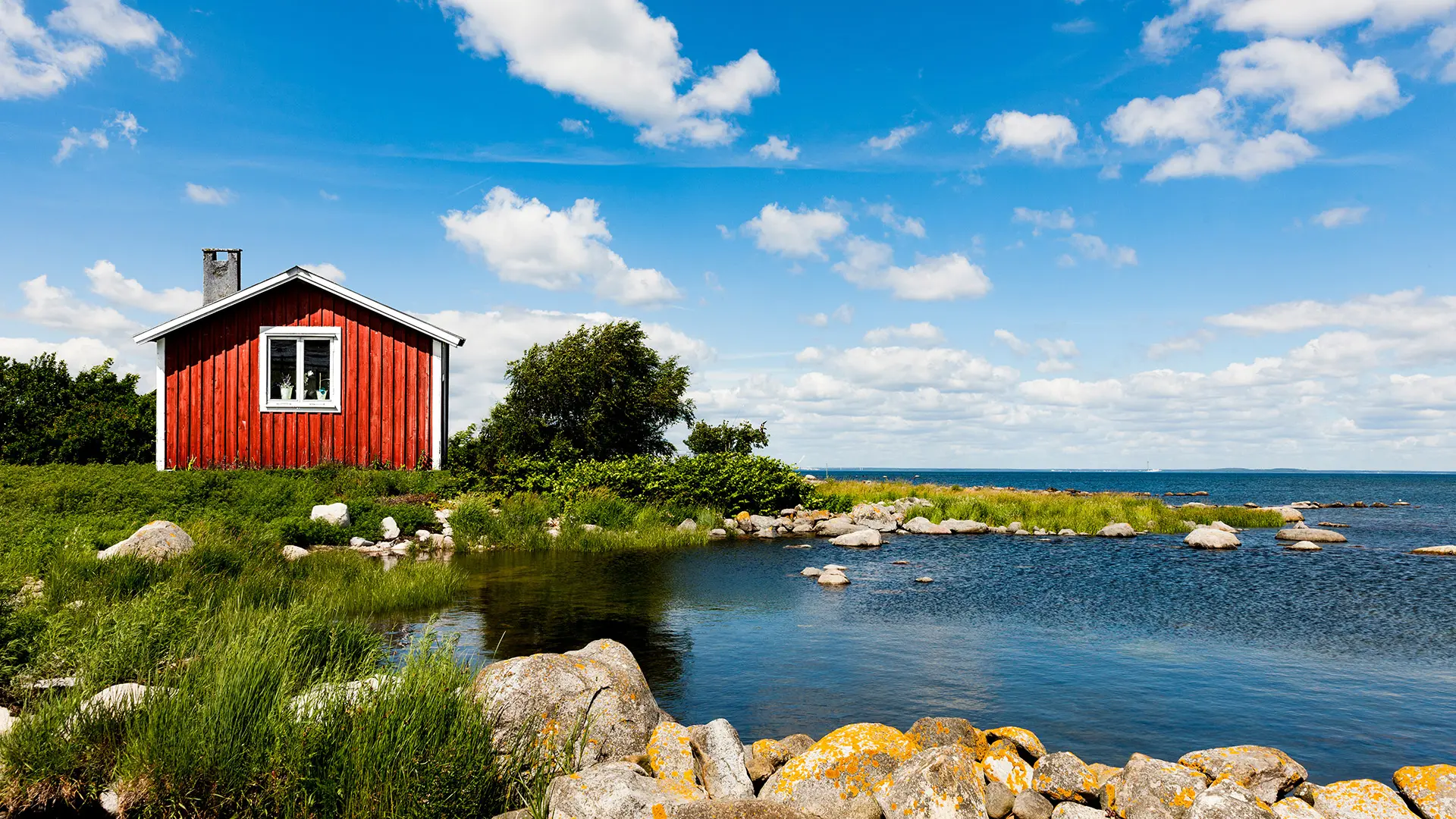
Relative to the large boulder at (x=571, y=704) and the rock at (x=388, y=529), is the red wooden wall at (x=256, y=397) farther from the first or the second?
the large boulder at (x=571, y=704)

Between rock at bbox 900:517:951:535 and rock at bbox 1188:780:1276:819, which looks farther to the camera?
rock at bbox 900:517:951:535

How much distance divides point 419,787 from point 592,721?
1707 millimetres

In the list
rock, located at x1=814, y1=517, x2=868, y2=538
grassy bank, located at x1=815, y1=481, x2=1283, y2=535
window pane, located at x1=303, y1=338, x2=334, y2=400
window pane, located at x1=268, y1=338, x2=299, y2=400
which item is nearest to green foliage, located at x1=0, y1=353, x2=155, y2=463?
window pane, located at x1=268, y1=338, x2=299, y2=400

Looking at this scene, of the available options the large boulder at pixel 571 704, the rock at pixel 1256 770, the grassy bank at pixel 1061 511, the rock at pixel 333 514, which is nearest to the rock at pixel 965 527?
the grassy bank at pixel 1061 511

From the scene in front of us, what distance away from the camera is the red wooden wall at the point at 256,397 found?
82.8 feet

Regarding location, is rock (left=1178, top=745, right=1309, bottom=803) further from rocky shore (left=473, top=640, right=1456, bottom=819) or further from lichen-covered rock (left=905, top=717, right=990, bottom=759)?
lichen-covered rock (left=905, top=717, right=990, bottom=759)

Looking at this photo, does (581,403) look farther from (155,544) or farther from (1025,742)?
(1025,742)

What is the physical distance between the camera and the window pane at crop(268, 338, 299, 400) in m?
25.6

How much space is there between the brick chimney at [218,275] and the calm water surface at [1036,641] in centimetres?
1454

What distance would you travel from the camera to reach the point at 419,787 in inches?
206

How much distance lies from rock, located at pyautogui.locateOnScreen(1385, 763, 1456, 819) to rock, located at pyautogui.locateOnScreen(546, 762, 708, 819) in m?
5.80

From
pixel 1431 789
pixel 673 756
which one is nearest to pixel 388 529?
pixel 673 756

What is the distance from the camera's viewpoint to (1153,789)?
634 centimetres

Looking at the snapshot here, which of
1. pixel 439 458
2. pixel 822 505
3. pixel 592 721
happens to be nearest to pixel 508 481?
pixel 439 458
